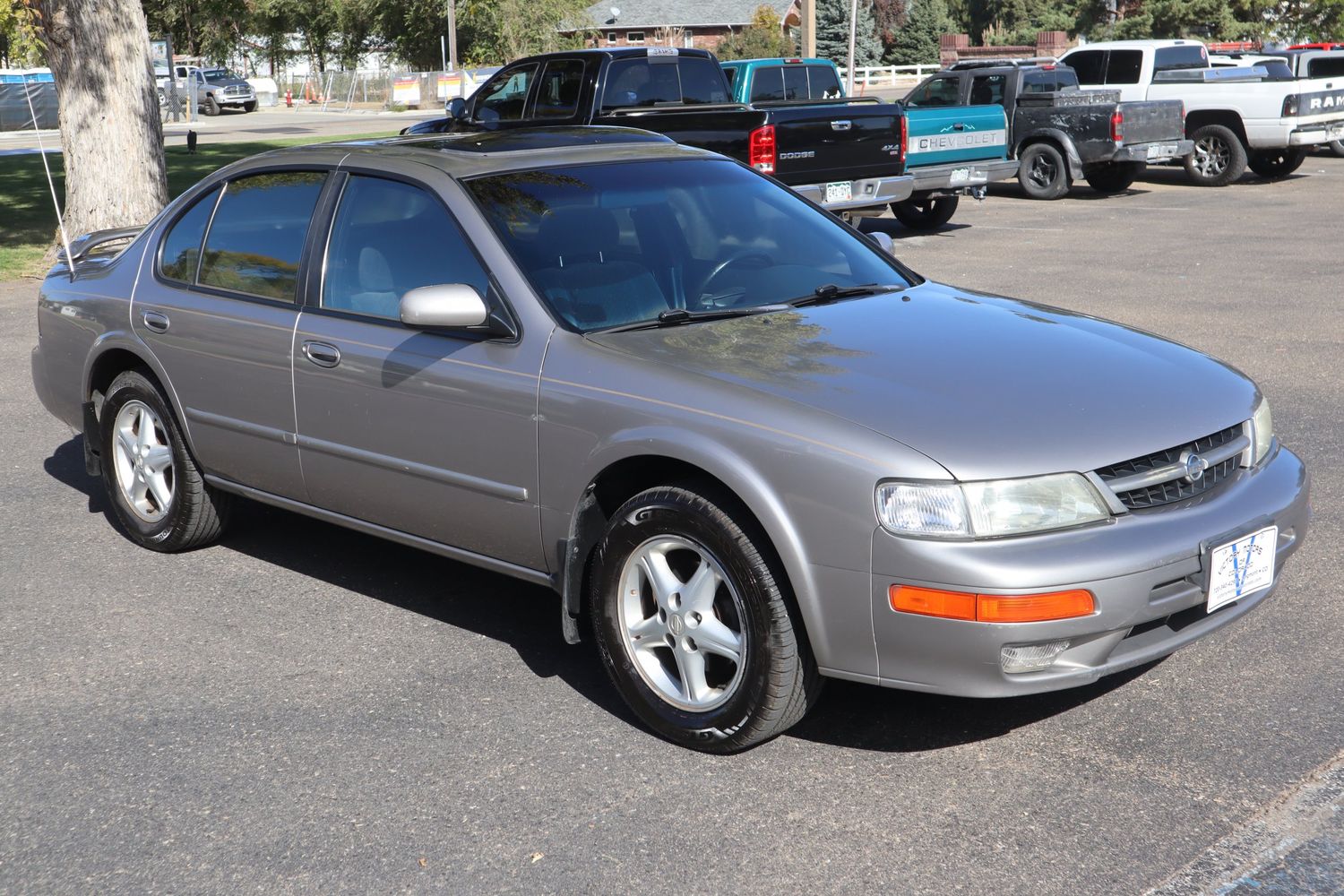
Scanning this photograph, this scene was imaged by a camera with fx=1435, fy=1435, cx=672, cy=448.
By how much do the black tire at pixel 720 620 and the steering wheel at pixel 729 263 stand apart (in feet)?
3.18

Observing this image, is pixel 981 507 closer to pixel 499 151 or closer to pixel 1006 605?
pixel 1006 605

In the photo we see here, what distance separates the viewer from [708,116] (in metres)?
12.8

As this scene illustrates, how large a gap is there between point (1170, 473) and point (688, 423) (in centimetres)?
126

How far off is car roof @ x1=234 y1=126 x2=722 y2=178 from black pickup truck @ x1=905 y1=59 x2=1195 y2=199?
1383 centimetres

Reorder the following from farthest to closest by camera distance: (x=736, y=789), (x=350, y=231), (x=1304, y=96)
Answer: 1. (x=1304, y=96)
2. (x=350, y=231)
3. (x=736, y=789)

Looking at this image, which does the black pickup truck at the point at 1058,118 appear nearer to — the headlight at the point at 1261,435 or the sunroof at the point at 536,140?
the sunroof at the point at 536,140

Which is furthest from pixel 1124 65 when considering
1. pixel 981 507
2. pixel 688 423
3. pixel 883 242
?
pixel 981 507

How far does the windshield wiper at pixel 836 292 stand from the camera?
473 centimetres

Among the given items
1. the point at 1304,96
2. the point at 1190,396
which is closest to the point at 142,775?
the point at 1190,396

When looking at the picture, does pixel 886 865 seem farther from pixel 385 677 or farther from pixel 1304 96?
pixel 1304 96

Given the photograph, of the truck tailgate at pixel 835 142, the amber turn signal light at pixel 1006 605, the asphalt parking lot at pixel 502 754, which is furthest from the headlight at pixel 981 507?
the truck tailgate at pixel 835 142

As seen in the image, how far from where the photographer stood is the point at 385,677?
4531 mm

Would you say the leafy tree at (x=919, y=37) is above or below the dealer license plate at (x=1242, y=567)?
above

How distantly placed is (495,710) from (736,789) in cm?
87
